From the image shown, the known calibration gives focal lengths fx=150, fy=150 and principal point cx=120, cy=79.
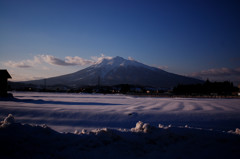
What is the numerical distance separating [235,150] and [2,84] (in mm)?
31885

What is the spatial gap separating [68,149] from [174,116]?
341 inches

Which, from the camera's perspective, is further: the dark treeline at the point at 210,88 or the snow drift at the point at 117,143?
the dark treeline at the point at 210,88

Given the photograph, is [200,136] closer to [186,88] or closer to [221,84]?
[186,88]

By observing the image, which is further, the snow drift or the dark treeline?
the dark treeline

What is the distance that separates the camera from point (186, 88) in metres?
84.5

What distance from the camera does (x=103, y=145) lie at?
4348mm

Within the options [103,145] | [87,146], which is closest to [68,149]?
[87,146]

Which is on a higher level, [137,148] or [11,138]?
[11,138]

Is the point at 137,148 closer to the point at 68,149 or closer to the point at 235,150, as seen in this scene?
the point at 68,149

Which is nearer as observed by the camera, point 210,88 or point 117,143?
point 117,143

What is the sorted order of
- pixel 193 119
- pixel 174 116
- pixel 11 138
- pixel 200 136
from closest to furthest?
pixel 11 138 → pixel 200 136 → pixel 193 119 → pixel 174 116

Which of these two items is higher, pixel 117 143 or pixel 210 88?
pixel 210 88

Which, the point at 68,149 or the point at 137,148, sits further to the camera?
the point at 137,148

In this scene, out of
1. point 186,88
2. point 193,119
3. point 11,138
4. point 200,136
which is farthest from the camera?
point 186,88
